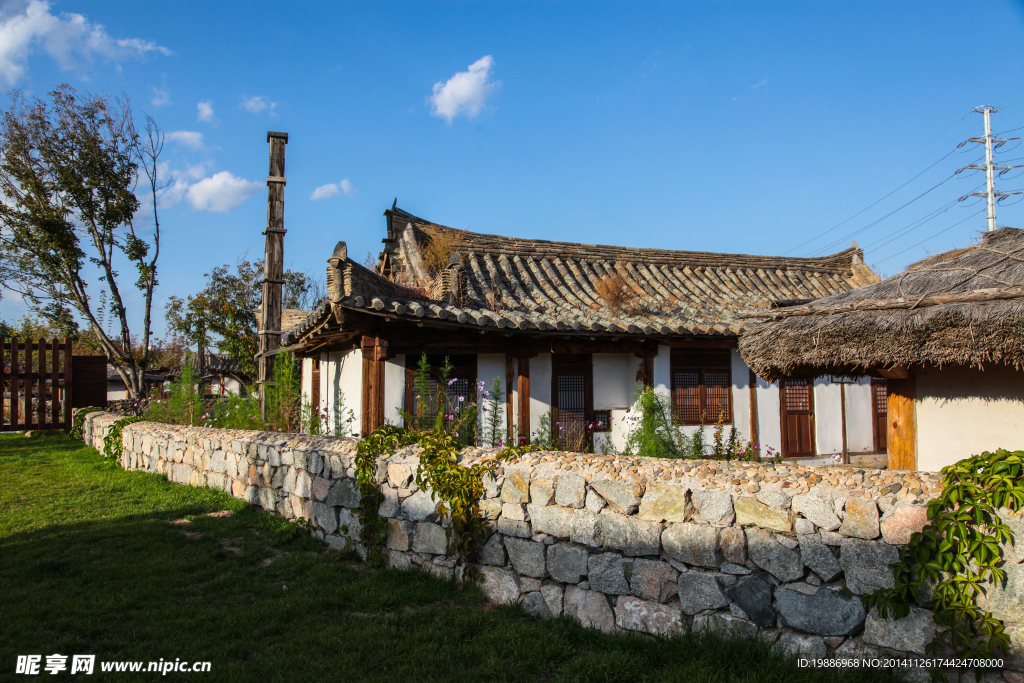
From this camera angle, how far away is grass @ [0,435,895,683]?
132 inches

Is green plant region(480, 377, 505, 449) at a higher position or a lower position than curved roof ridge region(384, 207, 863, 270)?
lower

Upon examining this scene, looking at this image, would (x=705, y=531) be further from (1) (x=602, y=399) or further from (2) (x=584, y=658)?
(1) (x=602, y=399)

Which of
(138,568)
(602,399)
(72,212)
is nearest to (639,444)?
(602,399)

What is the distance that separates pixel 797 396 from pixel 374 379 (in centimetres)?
800

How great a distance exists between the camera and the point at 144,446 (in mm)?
9641

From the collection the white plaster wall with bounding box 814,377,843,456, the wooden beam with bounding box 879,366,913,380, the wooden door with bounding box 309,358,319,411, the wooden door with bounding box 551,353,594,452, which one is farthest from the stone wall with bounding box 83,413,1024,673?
the white plaster wall with bounding box 814,377,843,456

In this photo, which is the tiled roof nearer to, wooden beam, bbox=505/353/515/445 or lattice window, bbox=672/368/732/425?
wooden beam, bbox=505/353/515/445

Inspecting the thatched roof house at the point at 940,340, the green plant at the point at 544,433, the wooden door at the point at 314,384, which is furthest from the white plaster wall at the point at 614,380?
the wooden door at the point at 314,384

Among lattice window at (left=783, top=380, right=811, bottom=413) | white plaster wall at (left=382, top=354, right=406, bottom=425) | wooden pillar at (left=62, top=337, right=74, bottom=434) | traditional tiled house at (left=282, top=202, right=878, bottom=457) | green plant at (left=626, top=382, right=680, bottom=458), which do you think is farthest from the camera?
wooden pillar at (left=62, top=337, right=74, bottom=434)

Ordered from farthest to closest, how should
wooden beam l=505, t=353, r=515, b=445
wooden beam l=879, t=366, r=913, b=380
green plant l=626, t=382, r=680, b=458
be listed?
wooden beam l=505, t=353, r=515, b=445, green plant l=626, t=382, r=680, b=458, wooden beam l=879, t=366, r=913, b=380

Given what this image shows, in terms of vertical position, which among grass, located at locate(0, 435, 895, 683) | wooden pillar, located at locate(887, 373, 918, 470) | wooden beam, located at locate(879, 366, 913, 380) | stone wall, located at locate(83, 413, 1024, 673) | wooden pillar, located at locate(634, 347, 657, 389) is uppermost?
wooden pillar, located at locate(634, 347, 657, 389)

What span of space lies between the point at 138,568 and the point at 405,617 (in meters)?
2.53

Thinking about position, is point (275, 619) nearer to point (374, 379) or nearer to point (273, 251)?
point (374, 379)

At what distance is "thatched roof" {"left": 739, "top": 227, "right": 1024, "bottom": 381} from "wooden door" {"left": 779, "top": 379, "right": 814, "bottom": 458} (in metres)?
5.18
